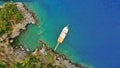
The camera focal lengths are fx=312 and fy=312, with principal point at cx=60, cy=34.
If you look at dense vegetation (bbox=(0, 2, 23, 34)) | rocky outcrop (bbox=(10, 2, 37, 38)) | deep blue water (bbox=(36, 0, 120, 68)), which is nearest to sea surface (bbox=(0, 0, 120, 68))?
deep blue water (bbox=(36, 0, 120, 68))

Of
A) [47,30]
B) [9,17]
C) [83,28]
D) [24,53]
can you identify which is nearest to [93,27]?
[83,28]

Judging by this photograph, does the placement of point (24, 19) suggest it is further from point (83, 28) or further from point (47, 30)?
point (83, 28)

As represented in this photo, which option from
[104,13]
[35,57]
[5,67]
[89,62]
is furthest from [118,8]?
[5,67]

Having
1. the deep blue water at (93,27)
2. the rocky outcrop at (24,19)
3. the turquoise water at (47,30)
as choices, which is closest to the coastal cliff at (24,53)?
the rocky outcrop at (24,19)

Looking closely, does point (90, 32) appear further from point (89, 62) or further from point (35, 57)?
point (35, 57)

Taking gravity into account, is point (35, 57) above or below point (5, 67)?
above

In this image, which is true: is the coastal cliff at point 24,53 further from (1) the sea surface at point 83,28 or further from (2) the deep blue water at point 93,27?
(2) the deep blue water at point 93,27

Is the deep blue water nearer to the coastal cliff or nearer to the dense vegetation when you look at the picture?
the coastal cliff

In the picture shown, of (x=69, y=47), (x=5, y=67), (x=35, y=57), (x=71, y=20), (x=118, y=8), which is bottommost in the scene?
(x=5, y=67)
